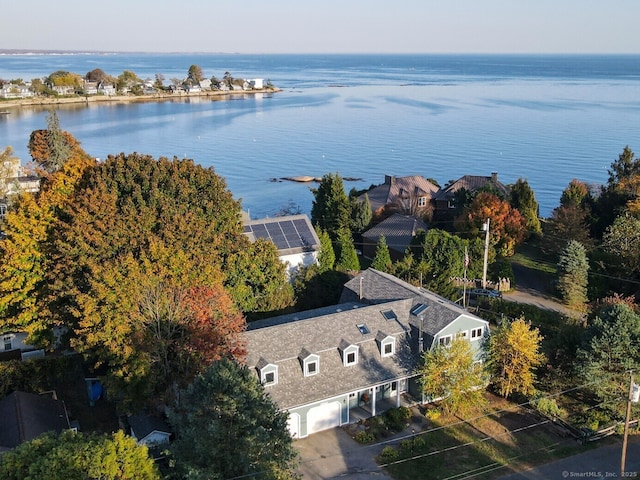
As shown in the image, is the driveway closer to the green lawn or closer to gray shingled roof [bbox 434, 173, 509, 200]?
the green lawn

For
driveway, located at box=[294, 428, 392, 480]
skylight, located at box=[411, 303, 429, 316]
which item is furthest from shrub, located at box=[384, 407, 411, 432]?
skylight, located at box=[411, 303, 429, 316]

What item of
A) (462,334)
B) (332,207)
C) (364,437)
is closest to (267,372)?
(364,437)

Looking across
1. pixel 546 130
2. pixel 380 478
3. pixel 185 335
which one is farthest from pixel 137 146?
pixel 380 478

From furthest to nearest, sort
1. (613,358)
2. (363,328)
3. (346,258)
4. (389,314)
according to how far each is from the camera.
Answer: (346,258), (389,314), (363,328), (613,358)

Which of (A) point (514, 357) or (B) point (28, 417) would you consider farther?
(A) point (514, 357)

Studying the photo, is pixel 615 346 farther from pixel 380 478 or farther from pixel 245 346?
pixel 245 346

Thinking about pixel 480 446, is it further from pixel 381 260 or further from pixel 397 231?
pixel 397 231
